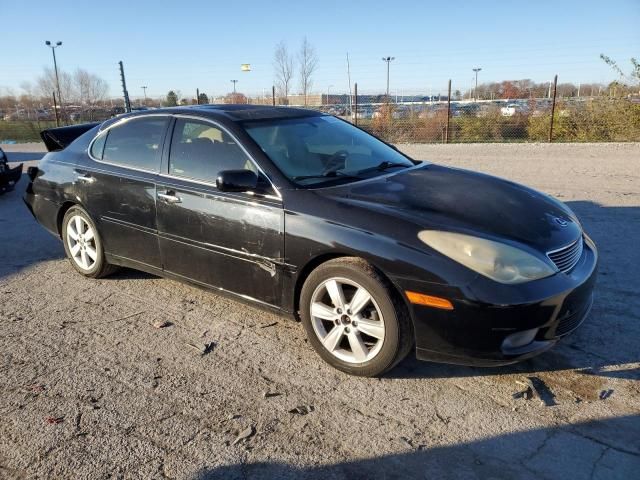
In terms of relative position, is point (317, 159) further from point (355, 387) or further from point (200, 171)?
point (355, 387)

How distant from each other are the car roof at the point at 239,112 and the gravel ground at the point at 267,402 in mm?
1565

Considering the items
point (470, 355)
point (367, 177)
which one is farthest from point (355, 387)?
point (367, 177)

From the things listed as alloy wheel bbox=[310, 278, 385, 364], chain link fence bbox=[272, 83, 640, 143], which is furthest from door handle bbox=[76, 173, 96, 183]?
chain link fence bbox=[272, 83, 640, 143]

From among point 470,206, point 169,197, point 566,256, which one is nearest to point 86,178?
point 169,197

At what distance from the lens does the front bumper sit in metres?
2.72

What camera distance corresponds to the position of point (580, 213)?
22.0 feet

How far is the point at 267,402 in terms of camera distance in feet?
9.61

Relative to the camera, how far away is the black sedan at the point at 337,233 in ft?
9.23

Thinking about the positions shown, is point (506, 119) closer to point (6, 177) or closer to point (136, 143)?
point (6, 177)

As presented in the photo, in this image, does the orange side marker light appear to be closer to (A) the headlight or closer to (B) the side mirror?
(A) the headlight

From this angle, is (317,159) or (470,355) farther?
(317,159)

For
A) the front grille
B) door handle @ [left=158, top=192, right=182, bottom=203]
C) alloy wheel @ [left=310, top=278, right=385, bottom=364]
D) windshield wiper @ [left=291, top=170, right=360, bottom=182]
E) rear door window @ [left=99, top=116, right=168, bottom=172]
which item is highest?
rear door window @ [left=99, top=116, right=168, bottom=172]

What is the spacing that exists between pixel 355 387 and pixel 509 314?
1.00m

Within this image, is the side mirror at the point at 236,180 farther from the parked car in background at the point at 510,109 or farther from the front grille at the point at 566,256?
the parked car in background at the point at 510,109
